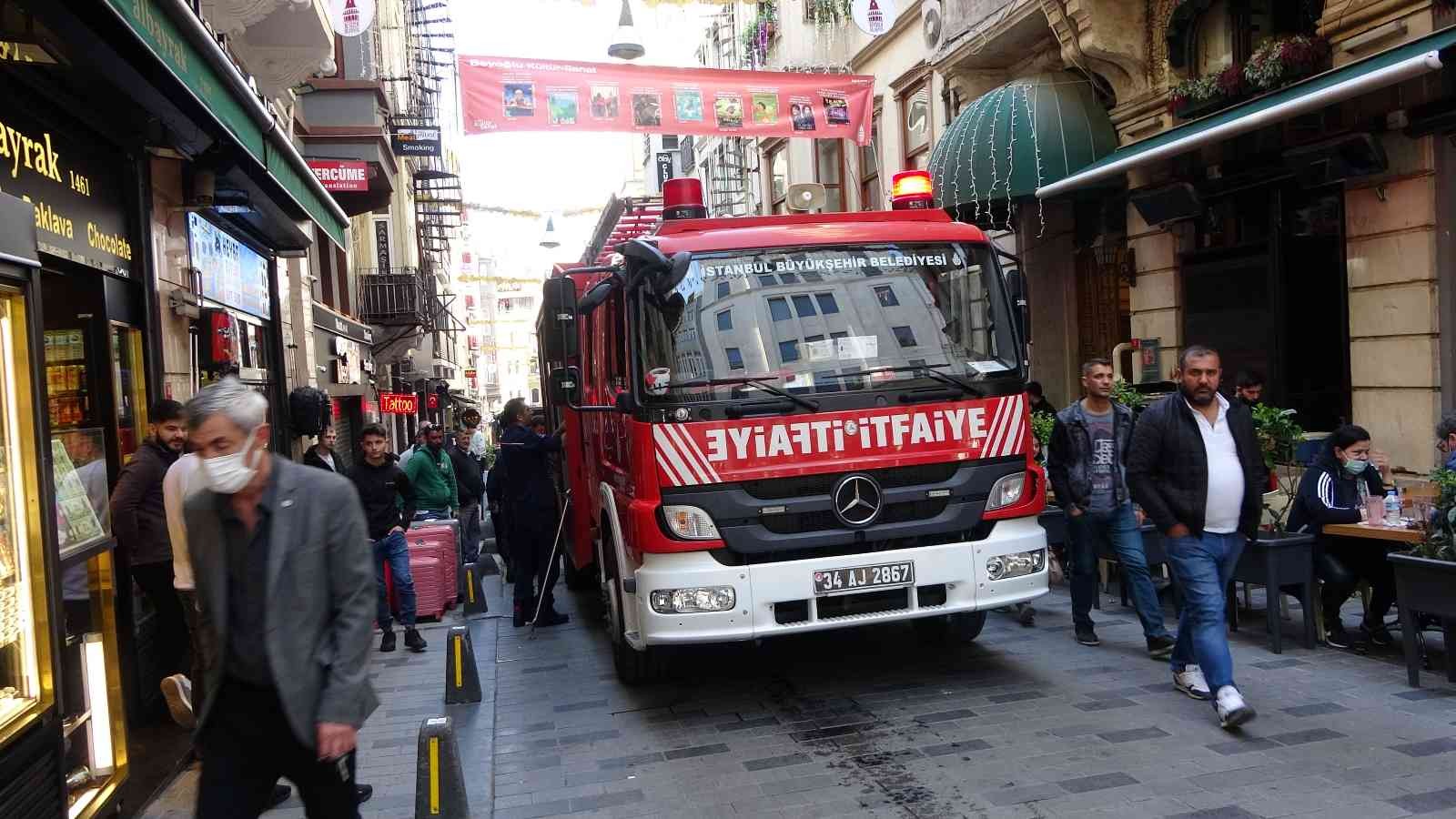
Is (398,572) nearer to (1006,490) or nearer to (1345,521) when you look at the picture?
(1006,490)

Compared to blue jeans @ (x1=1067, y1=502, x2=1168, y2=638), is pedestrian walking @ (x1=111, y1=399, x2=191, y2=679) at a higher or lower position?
higher

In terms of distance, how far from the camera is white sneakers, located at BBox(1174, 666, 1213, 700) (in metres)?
6.36

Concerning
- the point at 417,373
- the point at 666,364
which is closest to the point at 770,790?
the point at 666,364

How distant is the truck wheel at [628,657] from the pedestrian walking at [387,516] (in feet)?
7.20

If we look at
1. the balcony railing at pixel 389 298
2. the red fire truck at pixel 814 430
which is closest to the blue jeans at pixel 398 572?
the red fire truck at pixel 814 430

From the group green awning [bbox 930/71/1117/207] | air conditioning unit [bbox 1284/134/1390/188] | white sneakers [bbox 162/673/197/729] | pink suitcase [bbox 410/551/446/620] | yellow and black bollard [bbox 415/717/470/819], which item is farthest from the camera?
green awning [bbox 930/71/1117/207]

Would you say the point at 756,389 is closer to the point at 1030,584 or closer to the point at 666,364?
the point at 666,364

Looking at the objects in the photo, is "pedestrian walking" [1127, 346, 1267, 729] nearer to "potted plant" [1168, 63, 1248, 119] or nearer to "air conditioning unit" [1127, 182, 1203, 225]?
"potted plant" [1168, 63, 1248, 119]

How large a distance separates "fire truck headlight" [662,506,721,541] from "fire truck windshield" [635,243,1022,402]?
0.63 metres

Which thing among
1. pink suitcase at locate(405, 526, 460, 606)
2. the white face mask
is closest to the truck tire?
pink suitcase at locate(405, 526, 460, 606)

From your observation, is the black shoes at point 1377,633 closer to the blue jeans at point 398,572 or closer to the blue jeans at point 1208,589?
the blue jeans at point 1208,589

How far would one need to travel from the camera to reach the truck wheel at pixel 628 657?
7.32m

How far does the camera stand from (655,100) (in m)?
15.5

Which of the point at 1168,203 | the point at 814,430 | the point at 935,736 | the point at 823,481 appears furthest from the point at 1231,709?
the point at 1168,203
